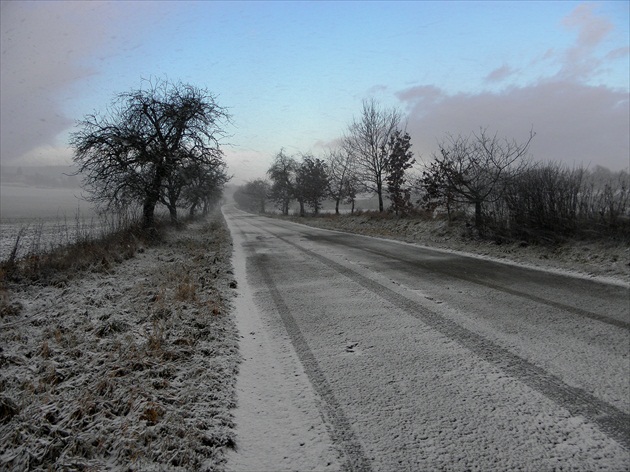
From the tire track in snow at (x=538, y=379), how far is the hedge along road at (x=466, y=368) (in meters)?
0.01

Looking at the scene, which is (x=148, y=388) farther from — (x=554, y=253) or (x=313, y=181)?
(x=313, y=181)

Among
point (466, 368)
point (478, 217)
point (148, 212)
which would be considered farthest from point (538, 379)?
point (148, 212)

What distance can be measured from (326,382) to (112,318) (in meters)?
3.40

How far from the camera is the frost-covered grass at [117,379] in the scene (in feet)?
8.36

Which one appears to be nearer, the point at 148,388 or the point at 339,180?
the point at 148,388

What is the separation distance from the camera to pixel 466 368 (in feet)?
12.0

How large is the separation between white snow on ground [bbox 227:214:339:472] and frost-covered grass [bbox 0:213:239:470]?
5.8 inches

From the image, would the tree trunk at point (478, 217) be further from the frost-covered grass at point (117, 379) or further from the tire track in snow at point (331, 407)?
the frost-covered grass at point (117, 379)

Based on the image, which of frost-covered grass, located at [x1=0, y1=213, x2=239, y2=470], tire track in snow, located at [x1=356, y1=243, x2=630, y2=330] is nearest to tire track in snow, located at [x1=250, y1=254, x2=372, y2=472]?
frost-covered grass, located at [x1=0, y1=213, x2=239, y2=470]

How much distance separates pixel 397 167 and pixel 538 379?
2542 centimetres

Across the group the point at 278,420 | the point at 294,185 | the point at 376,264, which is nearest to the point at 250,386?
the point at 278,420

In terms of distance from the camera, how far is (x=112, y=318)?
5.10m

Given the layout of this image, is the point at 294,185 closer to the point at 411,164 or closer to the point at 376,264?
the point at 411,164

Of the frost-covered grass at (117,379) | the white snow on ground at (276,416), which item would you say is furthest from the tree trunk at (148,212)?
the white snow on ground at (276,416)
